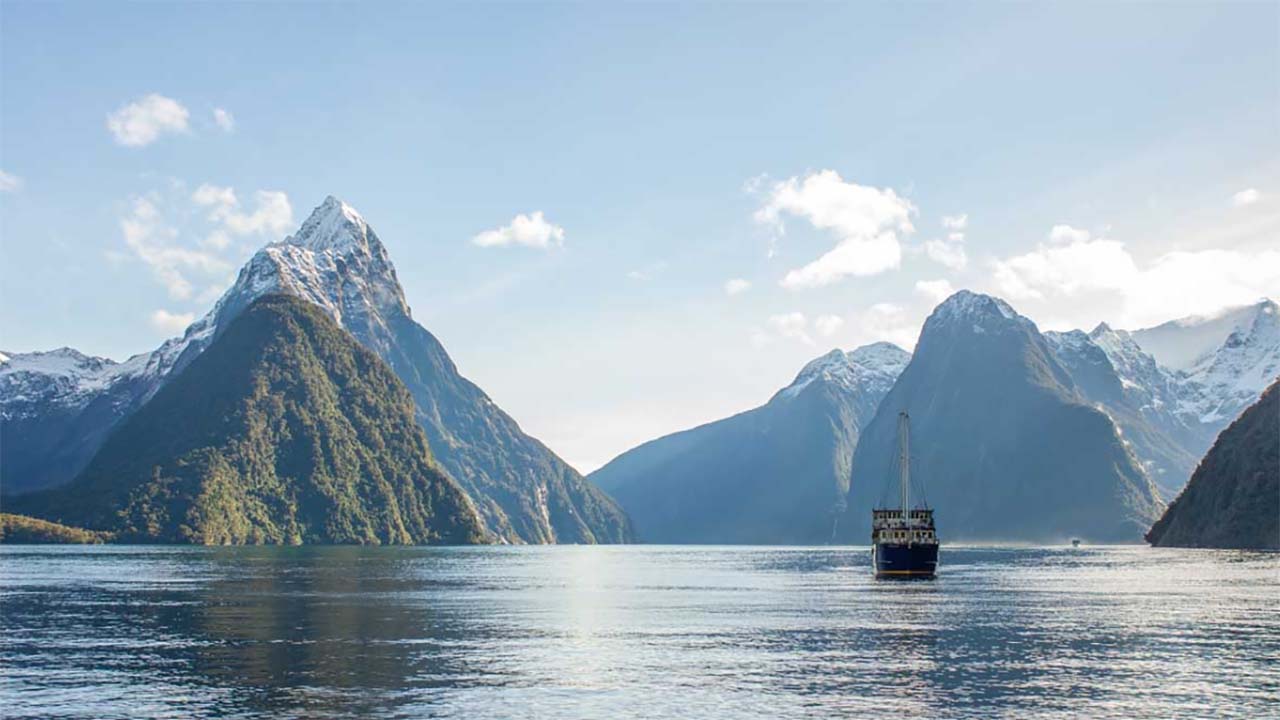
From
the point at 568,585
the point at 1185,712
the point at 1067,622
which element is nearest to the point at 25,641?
the point at 1185,712

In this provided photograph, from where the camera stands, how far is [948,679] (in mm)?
77750

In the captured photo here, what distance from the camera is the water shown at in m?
67.2

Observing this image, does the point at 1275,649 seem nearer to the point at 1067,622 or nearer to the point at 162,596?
the point at 1067,622

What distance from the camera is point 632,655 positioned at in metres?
88.5

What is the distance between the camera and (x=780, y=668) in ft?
269

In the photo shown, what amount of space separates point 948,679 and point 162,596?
100384 mm

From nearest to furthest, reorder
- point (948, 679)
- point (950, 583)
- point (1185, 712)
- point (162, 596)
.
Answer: point (1185, 712) → point (948, 679) → point (162, 596) → point (950, 583)

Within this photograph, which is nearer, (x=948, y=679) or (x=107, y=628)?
(x=948, y=679)

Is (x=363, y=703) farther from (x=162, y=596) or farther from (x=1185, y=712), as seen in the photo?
(x=162, y=596)

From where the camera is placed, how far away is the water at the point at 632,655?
6725 cm

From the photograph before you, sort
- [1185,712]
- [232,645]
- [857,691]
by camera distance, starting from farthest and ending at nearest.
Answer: [232,645]
[857,691]
[1185,712]

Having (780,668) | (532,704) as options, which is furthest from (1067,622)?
(532,704)

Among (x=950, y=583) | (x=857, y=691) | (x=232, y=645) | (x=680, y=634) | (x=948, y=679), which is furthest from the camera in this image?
(x=950, y=583)

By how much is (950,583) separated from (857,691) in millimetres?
120620
